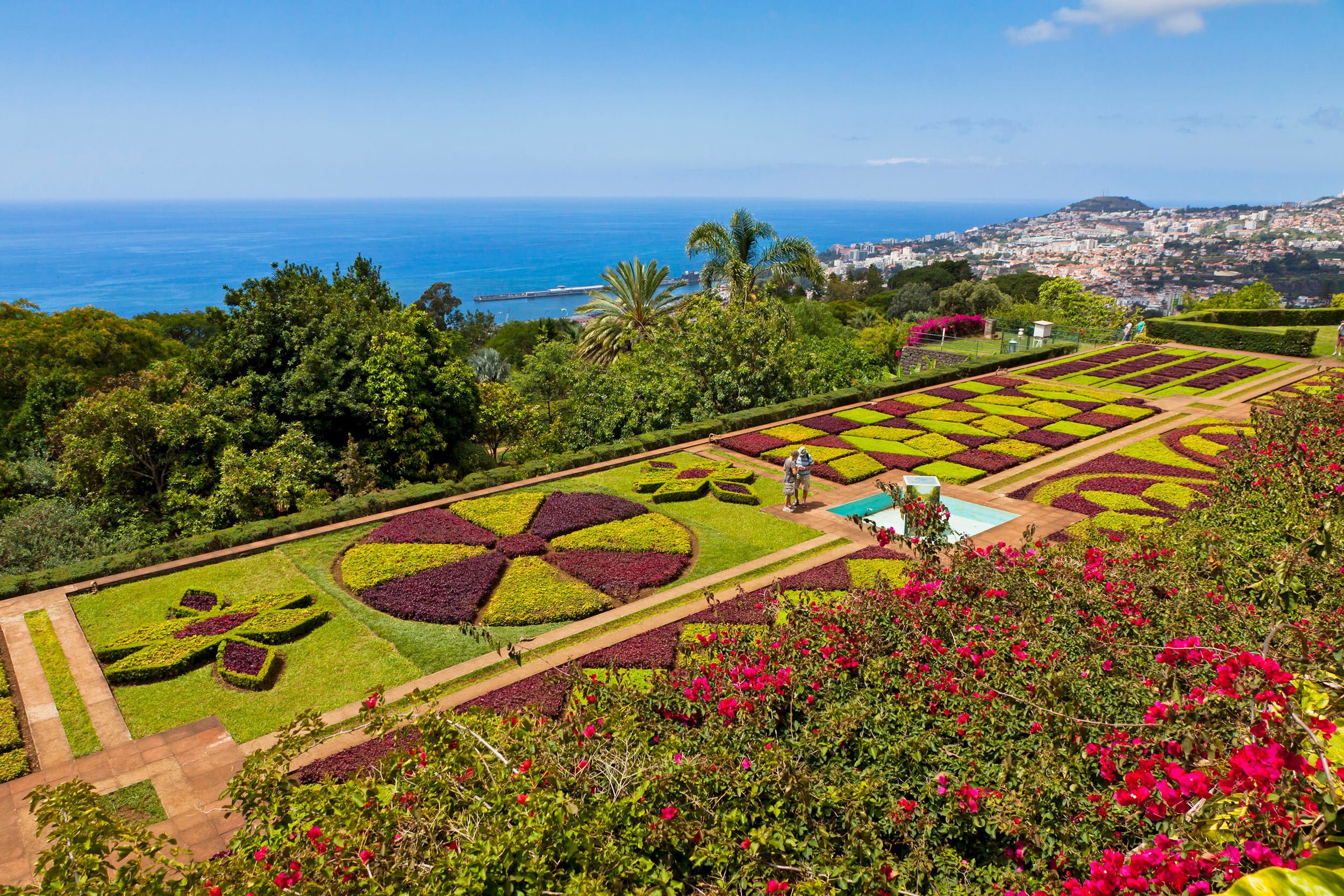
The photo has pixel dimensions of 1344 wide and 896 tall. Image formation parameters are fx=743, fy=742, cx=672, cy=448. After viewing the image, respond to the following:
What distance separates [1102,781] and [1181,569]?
3.27 m

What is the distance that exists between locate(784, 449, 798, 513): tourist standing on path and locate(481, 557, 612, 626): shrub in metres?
5.09

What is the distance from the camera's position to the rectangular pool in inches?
595

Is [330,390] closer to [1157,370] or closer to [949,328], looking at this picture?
[1157,370]

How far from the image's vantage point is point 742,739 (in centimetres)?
522

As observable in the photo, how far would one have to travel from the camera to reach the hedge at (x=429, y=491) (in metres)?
13.0

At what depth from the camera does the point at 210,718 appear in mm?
9383

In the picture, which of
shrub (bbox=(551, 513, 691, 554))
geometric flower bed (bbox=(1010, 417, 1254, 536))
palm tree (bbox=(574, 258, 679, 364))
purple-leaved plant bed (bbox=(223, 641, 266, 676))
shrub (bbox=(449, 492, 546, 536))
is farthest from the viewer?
palm tree (bbox=(574, 258, 679, 364))

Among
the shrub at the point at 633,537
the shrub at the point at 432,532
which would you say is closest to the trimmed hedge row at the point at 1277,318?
the shrub at the point at 633,537

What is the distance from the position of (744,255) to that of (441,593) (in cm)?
2289

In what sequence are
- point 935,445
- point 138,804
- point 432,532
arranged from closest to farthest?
point 138,804, point 432,532, point 935,445

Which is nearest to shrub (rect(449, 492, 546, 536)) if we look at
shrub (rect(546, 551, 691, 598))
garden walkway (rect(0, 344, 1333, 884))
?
garden walkway (rect(0, 344, 1333, 884))

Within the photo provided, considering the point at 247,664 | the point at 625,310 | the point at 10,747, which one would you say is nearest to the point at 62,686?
the point at 10,747

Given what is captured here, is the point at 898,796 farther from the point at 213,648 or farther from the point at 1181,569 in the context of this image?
the point at 213,648

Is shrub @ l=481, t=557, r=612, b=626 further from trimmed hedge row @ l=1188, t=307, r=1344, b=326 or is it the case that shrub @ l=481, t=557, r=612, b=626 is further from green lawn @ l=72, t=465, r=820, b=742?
trimmed hedge row @ l=1188, t=307, r=1344, b=326
